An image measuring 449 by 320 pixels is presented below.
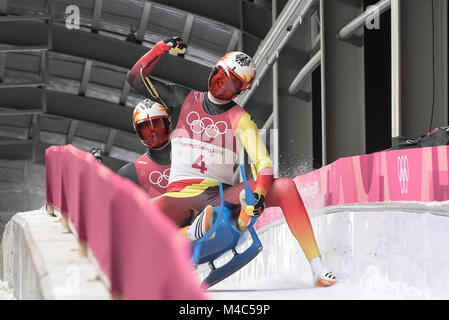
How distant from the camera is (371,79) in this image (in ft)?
36.0

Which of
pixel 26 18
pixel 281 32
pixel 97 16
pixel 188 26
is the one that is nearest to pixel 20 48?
pixel 26 18

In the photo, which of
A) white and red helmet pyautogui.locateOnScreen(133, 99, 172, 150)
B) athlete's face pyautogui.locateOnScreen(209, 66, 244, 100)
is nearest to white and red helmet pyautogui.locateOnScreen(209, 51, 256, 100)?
athlete's face pyautogui.locateOnScreen(209, 66, 244, 100)

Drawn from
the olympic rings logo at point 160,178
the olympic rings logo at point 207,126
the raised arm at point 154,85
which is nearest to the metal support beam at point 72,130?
the olympic rings logo at point 160,178

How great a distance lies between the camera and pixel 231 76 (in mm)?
6035

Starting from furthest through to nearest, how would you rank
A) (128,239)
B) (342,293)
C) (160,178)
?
(160,178) → (342,293) → (128,239)

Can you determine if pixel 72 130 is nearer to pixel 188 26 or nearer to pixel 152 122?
pixel 188 26

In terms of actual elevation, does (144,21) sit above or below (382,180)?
above

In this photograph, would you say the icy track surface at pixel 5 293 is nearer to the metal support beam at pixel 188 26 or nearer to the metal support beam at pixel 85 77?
the metal support beam at pixel 188 26

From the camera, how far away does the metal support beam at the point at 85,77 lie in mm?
21156

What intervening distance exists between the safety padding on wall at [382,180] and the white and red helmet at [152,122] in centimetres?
180

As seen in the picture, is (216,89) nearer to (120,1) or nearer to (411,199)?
(411,199)

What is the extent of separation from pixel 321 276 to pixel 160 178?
182 cm

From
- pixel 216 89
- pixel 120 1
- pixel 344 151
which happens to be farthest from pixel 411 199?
pixel 120 1

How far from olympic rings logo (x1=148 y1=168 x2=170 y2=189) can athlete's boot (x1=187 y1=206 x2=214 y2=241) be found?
1233 millimetres
